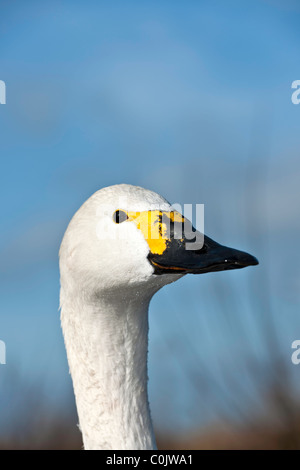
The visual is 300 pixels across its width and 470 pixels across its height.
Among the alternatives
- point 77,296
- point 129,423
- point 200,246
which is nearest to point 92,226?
point 77,296

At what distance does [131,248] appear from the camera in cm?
324

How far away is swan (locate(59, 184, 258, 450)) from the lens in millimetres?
3195

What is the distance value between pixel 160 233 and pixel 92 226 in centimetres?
45

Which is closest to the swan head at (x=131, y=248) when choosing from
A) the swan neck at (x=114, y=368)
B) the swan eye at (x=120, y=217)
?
the swan eye at (x=120, y=217)

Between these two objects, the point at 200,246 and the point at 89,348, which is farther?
the point at 89,348

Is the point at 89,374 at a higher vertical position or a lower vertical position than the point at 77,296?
lower

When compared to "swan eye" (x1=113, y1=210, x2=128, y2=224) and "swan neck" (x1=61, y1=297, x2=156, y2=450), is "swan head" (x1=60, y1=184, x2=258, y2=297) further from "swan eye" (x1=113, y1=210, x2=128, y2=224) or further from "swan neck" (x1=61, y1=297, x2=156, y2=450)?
"swan neck" (x1=61, y1=297, x2=156, y2=450)

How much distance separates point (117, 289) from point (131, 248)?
0.28 metres

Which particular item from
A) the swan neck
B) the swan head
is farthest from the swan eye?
the swan neck

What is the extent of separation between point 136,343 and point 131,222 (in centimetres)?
84

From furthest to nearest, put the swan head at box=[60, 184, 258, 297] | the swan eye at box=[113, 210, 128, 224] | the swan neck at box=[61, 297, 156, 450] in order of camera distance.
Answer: the swan neck at box=[61, 297, 156, 450] → the swan eye at box=[113, 210, 128, 224] → the swan head at box=[60, 184, 258, 297]

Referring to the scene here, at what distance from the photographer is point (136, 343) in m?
3.50
